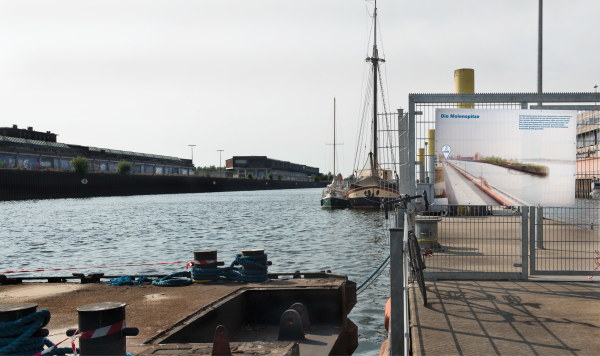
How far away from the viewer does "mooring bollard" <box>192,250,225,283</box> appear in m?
11.3

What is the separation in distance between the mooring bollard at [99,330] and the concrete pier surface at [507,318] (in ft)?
9.87

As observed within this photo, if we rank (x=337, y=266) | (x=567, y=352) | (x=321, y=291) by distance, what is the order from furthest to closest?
(x=337, y=266), (x=321, y=291), (x=567, y=352)

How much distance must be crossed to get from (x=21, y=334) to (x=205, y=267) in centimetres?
610

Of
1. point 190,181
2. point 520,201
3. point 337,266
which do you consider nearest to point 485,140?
point 520,201

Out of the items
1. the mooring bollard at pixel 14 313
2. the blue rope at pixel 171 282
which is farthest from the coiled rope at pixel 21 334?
the blue rope at pixel 171 282

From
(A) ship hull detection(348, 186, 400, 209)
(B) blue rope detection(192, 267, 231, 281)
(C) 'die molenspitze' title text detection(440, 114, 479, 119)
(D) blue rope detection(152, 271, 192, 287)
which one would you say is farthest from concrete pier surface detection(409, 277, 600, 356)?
(A) ship hull detection(348, 186, 400, 209)

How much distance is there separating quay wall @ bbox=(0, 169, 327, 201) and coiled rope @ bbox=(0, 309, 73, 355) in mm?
77437

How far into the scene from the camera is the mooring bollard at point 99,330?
17.5 ft

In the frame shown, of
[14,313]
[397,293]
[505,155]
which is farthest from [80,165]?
[397,293]

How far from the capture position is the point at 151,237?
34.5 meters

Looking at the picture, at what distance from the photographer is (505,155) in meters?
9.03

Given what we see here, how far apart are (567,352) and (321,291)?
4949mm

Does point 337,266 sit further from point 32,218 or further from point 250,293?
point 32,218

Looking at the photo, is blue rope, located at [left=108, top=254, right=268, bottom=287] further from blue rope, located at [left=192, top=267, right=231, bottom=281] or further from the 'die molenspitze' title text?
the 'die molenspitze' title text
